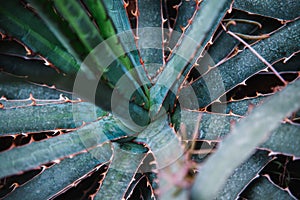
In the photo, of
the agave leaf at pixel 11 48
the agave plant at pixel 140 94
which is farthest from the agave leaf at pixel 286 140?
the agave leaf at pixel 11 48

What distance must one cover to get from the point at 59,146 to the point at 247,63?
499 millimetres

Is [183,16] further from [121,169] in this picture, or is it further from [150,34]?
[121,169]

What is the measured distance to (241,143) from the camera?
0.52 m

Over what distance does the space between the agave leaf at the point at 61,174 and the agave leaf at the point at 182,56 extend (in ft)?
0.60

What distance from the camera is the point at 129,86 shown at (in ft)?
2.66

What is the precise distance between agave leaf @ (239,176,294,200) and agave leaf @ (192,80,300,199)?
0.34 meters

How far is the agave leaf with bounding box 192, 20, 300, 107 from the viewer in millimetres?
959

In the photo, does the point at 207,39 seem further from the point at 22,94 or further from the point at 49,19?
the point at 22,94

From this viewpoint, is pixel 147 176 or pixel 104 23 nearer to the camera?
pixel 104 23

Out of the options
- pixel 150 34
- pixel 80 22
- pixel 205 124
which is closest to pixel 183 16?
pixel 150 34

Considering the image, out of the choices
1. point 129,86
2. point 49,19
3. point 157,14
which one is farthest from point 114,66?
point 157,14

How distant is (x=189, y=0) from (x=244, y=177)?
19.2 inches

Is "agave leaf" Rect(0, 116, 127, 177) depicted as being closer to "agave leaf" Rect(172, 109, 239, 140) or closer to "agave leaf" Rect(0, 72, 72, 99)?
"agave leaf" Rect(172, 109, 239, 140)

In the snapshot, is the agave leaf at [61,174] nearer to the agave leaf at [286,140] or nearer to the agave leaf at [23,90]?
the agave leaf at [23,90]
